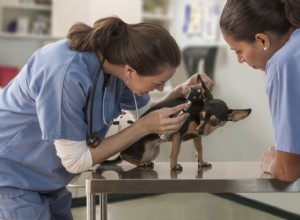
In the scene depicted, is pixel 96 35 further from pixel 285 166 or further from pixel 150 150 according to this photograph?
pixel 285 166

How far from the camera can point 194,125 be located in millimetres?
1076

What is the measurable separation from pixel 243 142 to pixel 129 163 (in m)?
1.33

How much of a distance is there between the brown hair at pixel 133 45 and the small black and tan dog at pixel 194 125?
0.36ft

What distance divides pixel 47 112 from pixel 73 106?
2.2 inches

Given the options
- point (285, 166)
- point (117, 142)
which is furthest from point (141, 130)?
point (285, 166)

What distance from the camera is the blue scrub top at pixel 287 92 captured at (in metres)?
0.90

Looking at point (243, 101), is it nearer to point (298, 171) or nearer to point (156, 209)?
point (156, 209)

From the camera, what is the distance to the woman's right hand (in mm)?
1022

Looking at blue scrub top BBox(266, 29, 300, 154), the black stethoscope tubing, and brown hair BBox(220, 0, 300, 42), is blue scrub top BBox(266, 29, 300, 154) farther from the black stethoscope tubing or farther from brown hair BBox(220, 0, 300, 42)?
the black stethoscope tubing

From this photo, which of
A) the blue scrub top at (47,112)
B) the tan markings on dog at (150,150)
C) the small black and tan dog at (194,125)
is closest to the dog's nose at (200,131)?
the small black and tan dog at (194,125)

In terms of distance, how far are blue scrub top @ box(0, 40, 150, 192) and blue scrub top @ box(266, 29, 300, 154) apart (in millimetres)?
391

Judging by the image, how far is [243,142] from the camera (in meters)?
2.44

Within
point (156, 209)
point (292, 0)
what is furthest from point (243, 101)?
point (292, 0)

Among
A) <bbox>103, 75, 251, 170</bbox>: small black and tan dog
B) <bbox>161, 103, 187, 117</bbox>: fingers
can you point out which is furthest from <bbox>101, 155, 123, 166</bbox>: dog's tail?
<bbox>161, 103, 187, 117</bbox>: fingers
